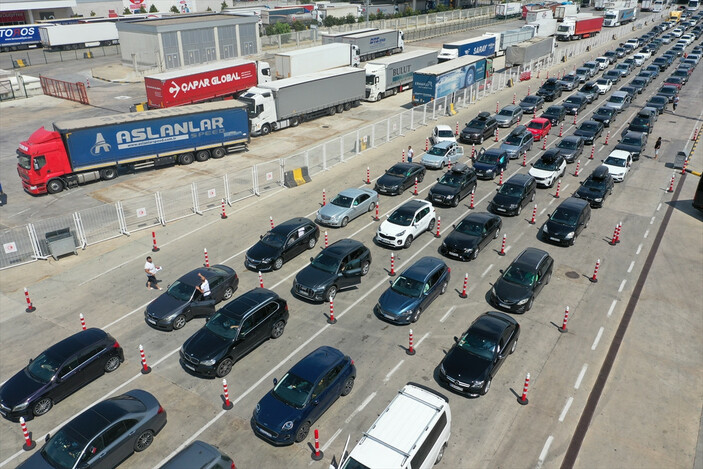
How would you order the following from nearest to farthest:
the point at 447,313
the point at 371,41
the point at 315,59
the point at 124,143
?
the point at 447,313
the point at 124,143
the point at 315,59
the point at 371,41

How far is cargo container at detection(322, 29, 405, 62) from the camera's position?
6350 cm

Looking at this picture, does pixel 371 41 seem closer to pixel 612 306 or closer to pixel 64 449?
pixel 612 306

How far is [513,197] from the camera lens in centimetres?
2830

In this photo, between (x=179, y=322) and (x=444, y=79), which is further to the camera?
(x=444, y=79)

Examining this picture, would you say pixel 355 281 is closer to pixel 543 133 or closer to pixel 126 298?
pixel 126 298

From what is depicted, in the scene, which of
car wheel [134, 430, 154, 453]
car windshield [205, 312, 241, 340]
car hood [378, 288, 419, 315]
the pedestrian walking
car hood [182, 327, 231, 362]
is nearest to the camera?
car wheel [134, 430, 154, 453]

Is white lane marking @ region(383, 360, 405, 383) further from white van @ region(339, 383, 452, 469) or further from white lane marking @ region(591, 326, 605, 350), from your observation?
white lane marking @ region(591, 326, 605, 350)

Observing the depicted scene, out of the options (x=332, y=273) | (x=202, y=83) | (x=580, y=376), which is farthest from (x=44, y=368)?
(x=202, y=83)

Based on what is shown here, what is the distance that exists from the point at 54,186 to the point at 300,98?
2092cm

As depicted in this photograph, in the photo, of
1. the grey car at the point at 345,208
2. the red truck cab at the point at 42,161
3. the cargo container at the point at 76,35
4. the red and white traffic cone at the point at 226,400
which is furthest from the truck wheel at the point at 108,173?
the cargo container at the point at 76,35

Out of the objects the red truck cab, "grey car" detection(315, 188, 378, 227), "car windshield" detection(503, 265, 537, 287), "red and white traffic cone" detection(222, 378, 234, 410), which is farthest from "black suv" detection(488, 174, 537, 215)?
the red truck cab

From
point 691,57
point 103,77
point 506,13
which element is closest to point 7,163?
point 103,77

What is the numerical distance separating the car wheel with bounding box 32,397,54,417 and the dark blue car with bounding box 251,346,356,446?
21.6 ft

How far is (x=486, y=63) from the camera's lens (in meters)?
57.4
